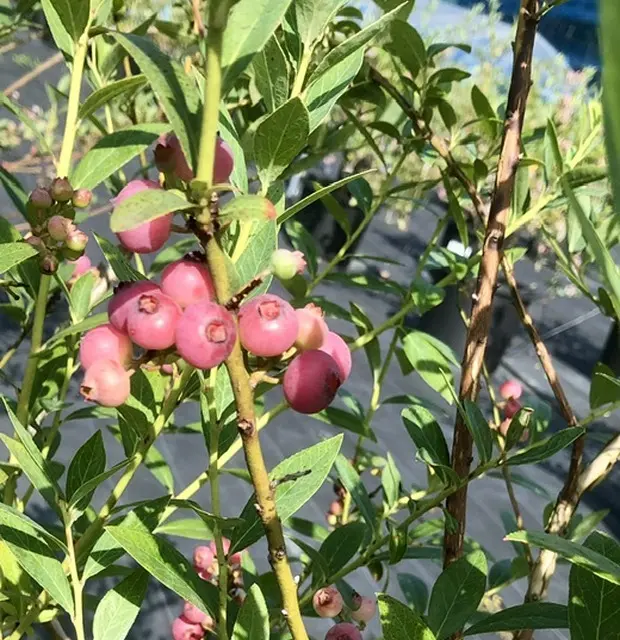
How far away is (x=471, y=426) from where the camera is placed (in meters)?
0.42

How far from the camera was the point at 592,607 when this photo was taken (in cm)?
31

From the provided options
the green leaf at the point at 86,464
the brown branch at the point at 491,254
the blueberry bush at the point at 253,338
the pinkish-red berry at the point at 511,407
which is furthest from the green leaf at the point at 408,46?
the green leaf at the point at 86,464

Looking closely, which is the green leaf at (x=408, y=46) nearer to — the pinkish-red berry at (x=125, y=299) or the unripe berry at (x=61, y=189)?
the unripe berry at (x=61, y=189)

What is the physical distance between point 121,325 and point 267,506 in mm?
88

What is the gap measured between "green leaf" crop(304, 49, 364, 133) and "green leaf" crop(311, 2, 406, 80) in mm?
21

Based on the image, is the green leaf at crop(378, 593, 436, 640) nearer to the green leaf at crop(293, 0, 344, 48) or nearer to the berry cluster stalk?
the berry cluster stalk

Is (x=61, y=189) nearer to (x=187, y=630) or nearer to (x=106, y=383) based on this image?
(x=106, y=383)

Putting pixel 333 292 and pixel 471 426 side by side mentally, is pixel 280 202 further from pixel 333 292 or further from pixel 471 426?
pixel 333 292

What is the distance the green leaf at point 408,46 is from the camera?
2.04ft

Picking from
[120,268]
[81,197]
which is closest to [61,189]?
[81,197]

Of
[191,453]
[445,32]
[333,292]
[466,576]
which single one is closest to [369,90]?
[466,576]

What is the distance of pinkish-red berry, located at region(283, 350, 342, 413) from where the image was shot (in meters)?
0.30

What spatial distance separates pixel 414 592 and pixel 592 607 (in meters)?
0.44

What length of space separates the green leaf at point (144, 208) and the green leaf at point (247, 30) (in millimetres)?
45
